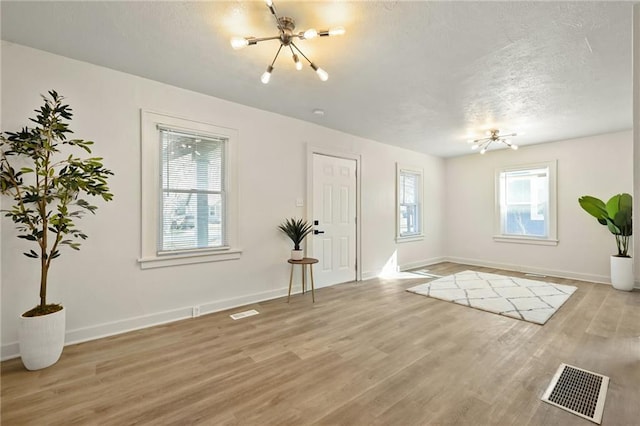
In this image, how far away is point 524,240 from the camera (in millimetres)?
5527

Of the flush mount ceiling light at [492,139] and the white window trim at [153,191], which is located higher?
the flush mount ceiling light at [492,139]

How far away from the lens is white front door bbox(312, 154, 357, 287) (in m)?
4.31

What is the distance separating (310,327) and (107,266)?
6.90 ft

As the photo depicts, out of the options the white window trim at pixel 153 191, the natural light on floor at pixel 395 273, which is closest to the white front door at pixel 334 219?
the natural light on floor at pixel 395 273

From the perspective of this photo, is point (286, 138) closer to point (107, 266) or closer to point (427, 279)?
point (107, 266)

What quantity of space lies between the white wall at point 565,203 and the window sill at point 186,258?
546 centimetres

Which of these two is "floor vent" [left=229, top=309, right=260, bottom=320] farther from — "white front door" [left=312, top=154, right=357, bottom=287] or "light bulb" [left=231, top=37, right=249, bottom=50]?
"light bulb" [left=231, top=37, right=249, bottom=50]

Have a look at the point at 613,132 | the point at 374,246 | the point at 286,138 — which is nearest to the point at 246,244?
the point at 286,138

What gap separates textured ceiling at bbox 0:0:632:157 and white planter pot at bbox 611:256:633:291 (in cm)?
226

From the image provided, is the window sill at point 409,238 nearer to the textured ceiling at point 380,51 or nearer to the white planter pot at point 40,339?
the textured ceiling at point 380,51

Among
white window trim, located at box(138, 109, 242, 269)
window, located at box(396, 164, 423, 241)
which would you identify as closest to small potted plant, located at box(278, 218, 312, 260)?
white window trim, located at box(138, 109, 242, 269)

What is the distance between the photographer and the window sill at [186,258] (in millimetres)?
2842

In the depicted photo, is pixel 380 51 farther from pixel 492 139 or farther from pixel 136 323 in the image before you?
pixel 136 323

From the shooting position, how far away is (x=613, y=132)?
14.9 feet
